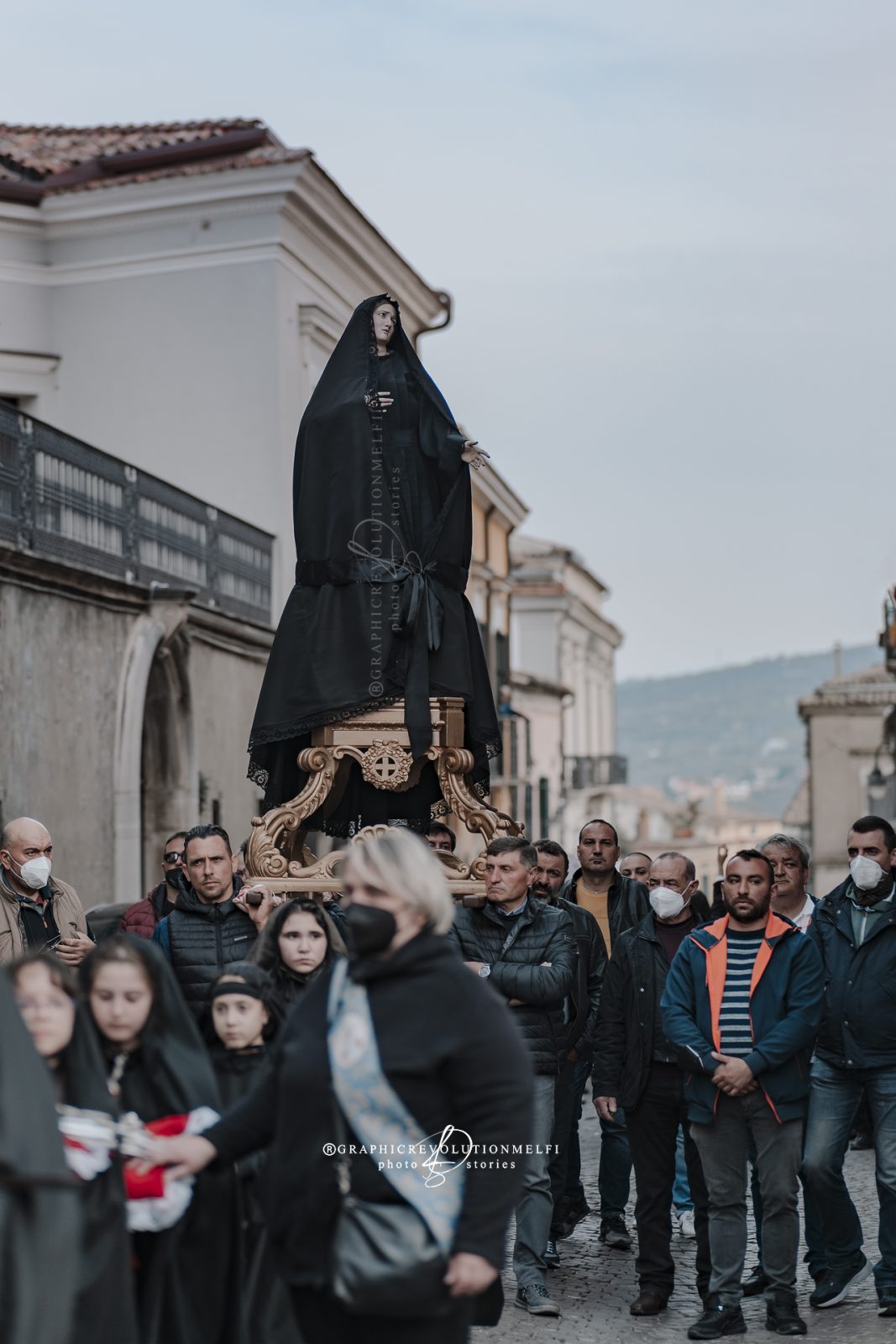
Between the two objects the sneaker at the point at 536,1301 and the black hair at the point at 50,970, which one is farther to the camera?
the sneaker at the point at 536,1301

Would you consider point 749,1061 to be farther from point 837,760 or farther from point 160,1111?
point 837,760

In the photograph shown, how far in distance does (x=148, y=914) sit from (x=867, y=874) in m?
3.42

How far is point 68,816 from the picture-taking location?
50.5 feet

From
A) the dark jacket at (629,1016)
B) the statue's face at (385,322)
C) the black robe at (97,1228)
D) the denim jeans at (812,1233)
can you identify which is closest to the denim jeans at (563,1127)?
the dark jacket at (629,1016)

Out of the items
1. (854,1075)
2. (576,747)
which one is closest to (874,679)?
(576,747)

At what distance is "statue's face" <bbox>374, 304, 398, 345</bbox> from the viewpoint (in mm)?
8367

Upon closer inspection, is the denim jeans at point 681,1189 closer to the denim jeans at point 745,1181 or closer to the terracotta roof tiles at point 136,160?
the denim jeans at point 745,1181

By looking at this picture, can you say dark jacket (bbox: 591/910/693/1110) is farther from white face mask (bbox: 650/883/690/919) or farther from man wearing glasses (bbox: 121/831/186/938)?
man wearing glasses (bbox: 121/831/186/938)

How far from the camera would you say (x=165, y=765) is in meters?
18.4

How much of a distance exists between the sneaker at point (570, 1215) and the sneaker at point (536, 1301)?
1375 mm

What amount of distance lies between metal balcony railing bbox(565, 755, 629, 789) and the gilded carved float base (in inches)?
1801

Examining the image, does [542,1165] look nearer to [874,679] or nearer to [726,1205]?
[726,1205]

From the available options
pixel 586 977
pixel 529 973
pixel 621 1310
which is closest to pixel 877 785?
pixel 586 977

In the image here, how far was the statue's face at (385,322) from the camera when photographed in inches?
329
